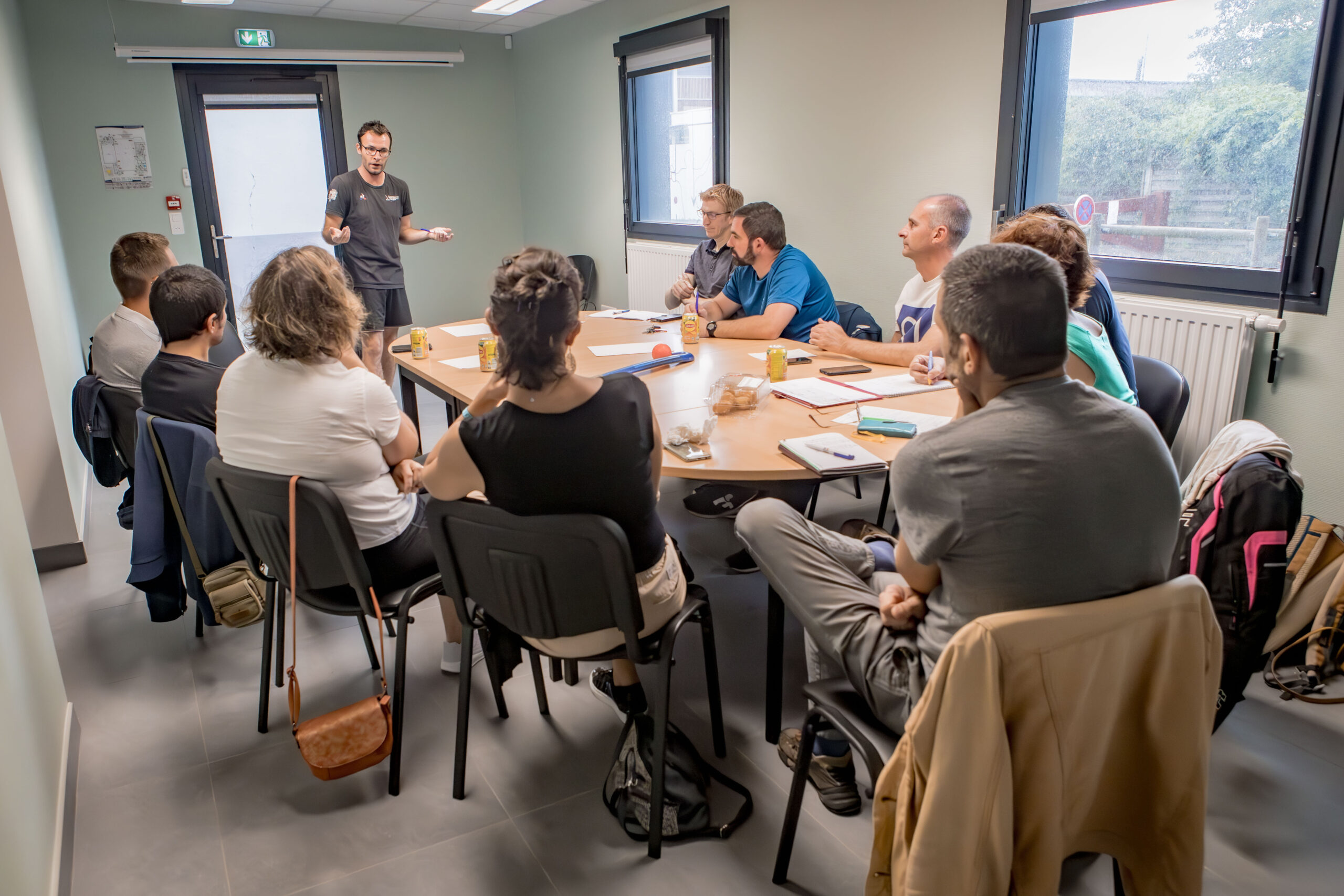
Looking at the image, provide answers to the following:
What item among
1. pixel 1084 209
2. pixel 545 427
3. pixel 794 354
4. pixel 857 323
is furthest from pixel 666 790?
pixel 1084 209

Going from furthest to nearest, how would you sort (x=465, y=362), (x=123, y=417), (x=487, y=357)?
(x=465, y=362) < (x=487, y=357) < (x=123, y=417)

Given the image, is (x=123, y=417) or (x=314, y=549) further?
(x=123, y=417)

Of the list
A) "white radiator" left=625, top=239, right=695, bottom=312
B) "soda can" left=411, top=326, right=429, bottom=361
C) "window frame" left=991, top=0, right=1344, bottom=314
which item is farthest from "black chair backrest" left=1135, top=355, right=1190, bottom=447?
"white radiator" left=625, top=239, right=695, bottom=312

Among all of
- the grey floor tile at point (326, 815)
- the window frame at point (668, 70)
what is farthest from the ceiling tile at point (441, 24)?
the grey floor tile at point (326, 815)

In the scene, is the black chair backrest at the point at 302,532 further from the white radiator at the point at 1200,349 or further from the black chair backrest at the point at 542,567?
the white radiator at the point at 1200,349

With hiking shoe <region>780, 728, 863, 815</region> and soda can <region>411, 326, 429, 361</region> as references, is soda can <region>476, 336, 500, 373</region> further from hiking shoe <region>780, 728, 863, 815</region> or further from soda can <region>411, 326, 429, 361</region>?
hiking shoe <region>780, 728, 863, 815</region>

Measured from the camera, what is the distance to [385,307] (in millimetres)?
5766

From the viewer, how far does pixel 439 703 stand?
7.53ft

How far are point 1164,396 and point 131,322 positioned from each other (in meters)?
3.25

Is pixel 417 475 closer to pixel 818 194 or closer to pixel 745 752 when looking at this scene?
pixel 745 752

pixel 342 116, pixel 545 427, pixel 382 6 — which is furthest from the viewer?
pixel 342 116

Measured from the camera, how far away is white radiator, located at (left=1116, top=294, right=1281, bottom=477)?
3.00m

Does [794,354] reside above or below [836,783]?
above

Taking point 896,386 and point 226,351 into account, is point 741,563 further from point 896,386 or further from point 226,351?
point 226,351
